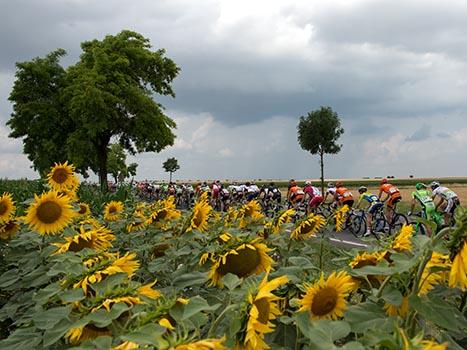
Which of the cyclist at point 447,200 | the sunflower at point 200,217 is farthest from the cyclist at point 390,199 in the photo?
the sunflower at point 200,217

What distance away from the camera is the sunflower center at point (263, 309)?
4.42 ft

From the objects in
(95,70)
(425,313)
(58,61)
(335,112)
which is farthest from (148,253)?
(58,61)

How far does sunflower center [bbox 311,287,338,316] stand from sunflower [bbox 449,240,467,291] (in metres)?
0.46

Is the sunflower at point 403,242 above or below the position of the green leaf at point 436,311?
above

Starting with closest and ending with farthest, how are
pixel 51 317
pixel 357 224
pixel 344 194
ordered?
pixel 51 317 < pixel 344 194 < pixel 357 224

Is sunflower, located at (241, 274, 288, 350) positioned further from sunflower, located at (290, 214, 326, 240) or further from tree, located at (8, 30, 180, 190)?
tree, located at (8, 30, 180, 190)

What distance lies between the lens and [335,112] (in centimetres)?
3981

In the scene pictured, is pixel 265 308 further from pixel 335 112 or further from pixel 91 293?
pixel 335 112

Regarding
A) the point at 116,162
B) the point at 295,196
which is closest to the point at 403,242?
the point at 295,196

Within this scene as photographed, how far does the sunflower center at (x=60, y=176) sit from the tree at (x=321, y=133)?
111 feet

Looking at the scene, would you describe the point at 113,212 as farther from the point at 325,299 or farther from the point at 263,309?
the point at 263,309

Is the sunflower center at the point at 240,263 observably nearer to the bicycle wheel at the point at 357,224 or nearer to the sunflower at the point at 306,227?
the sunflower at the point at 306,227

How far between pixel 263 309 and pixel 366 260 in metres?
0.67

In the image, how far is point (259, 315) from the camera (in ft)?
4.47
